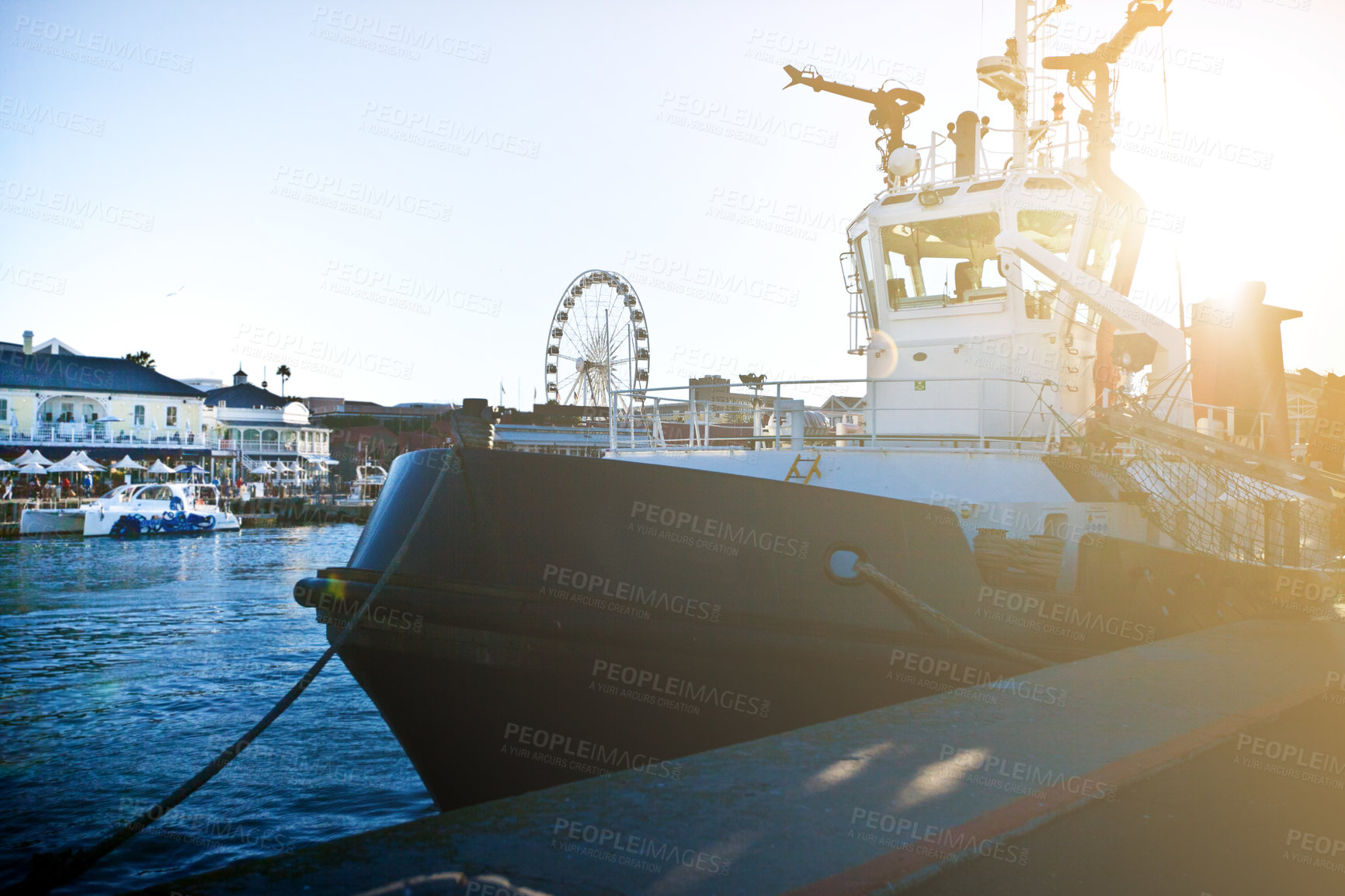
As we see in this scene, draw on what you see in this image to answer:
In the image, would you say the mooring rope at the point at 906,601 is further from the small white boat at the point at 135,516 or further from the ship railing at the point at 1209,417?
the small white boat at the point at 135,516

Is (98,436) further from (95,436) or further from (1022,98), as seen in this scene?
(1022,98)

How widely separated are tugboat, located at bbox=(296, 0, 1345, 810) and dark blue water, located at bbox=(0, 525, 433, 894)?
3049 millimetres

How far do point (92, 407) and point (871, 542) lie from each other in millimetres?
51684

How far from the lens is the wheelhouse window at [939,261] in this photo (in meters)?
7.99

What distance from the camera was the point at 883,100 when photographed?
9594mm

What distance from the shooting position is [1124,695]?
13.9ft

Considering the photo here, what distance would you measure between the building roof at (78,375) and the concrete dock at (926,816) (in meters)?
51.0

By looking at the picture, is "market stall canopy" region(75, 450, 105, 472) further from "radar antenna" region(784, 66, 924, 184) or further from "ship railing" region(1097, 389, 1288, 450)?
"ship railing" region(1097, 389, 1288, 450)

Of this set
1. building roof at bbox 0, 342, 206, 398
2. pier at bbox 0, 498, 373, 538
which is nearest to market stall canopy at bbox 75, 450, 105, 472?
building roof at bbox 0, 342, 206, 398

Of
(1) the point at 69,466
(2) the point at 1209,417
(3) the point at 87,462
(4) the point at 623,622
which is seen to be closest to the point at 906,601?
(4) the point at 623,622

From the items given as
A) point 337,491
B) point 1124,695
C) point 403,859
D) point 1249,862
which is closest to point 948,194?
point 1124,695

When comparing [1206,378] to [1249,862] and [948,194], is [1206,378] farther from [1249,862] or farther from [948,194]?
[1249,862]

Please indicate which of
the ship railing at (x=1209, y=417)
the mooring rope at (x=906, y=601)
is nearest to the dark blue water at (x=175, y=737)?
the mooring rope at (x=906, y=601)

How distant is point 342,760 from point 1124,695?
7.47 meters
